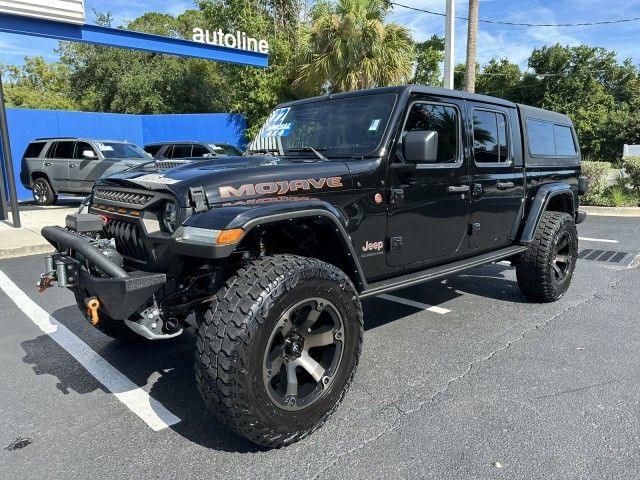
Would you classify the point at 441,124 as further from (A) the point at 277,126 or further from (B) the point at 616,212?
(B) the point at 616,212

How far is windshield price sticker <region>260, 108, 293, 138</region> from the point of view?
4.02 meters

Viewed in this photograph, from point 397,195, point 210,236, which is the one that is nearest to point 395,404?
point 397,195

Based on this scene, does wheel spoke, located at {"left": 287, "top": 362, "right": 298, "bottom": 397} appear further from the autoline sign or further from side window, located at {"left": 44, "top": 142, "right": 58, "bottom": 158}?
the autoline sign

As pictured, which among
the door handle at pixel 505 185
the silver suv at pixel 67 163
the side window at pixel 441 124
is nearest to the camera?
the side window at pixel 441 124

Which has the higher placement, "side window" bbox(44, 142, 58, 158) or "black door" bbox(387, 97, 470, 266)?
"side window" bbox(44, 142, 58, 158)

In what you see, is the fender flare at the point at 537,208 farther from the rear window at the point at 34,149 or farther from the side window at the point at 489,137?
the rear window at the point at 34,149

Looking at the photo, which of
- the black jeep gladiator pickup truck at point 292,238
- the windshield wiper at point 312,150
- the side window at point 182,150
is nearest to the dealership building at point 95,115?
the side window at point 182,150

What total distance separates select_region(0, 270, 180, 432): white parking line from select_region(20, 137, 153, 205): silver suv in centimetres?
771

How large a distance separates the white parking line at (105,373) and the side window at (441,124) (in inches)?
97.8

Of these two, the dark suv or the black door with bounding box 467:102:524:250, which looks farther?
the dark suv

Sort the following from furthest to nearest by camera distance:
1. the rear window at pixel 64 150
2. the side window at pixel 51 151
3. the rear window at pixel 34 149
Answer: the rear window at pixel 34 149 < the side window at pixel 51 151 < the rear window at pixel 64 150

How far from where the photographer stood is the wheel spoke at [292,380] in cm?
265

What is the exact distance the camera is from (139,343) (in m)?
4.07

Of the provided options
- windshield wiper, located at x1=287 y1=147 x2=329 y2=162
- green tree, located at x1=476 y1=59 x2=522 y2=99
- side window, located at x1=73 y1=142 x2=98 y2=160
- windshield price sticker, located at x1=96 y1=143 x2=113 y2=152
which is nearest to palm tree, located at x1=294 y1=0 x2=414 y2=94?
windshield price sticker, located at x1=96 y1=143 x2=113 y2=152
